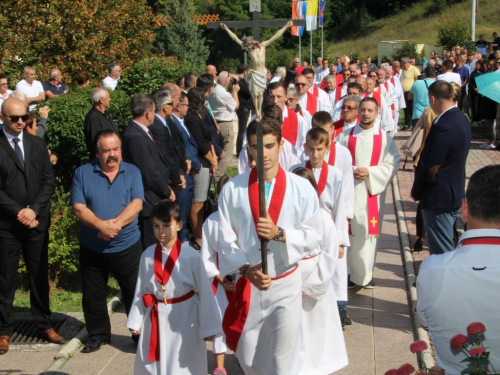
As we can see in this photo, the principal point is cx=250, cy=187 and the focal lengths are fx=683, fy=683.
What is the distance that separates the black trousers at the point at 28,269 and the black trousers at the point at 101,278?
0.44m

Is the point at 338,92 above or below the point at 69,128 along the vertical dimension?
below

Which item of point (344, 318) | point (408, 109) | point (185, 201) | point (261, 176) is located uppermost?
point (261, 176)

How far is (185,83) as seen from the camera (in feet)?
36.5

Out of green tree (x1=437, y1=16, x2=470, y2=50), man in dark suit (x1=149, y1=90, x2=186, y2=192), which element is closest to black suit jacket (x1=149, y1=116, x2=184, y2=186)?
man in dark suit (x1=149, y1=90, x2=186, y2=192)

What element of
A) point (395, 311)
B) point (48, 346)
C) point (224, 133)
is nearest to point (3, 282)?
point (48, 346)

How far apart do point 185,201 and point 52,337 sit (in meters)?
2.84

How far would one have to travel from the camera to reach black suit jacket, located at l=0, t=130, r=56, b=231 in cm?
602

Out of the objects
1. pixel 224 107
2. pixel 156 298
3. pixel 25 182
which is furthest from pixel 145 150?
pixel 224 107

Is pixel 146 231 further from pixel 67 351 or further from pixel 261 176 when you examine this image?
pixel 261 176

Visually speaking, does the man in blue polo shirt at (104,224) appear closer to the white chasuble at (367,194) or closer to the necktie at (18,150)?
the necktie at (18,150)

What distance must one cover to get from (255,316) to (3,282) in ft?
9.22

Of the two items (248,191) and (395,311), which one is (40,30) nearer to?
(395,311)

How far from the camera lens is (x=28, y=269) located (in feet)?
20.6

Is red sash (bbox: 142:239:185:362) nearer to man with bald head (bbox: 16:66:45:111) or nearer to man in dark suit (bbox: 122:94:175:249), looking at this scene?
man in dark suit (bbox: 122:94:175:249)
